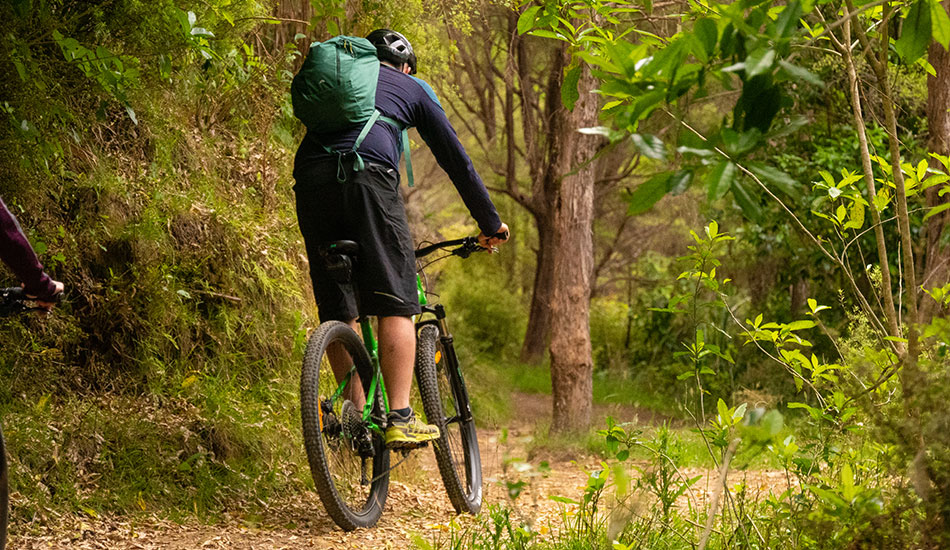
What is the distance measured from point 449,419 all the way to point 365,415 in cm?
63

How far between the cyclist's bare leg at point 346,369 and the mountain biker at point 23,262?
47.1 inches

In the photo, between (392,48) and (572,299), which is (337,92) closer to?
(392,48)

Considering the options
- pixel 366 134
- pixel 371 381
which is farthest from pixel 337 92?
pixel 371 381

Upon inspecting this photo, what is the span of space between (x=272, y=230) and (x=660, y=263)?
11.9 meters

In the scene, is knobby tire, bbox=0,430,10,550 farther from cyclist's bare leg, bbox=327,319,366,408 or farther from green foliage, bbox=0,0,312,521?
cyclist's bare leg, bbox=327,319,366,408

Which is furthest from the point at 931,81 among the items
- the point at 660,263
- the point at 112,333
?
the point at 660,263

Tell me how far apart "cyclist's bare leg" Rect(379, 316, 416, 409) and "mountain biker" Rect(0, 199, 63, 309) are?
129cm

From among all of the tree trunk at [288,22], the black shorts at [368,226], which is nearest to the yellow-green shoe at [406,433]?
the black shorts at [368,226]

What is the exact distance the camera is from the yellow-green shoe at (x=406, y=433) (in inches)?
142

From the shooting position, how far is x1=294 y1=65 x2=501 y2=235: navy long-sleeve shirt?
11.7ft

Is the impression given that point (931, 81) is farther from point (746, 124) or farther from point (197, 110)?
point (746, 124)

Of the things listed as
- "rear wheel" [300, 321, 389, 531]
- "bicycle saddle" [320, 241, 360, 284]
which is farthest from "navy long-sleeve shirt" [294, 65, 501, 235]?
"rear wheel" [300, 321, 389, 531]

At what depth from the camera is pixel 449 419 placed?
4.25 metres

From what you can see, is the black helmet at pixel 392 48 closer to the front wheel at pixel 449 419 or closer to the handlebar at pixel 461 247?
the handlebar at pixel 461 247
